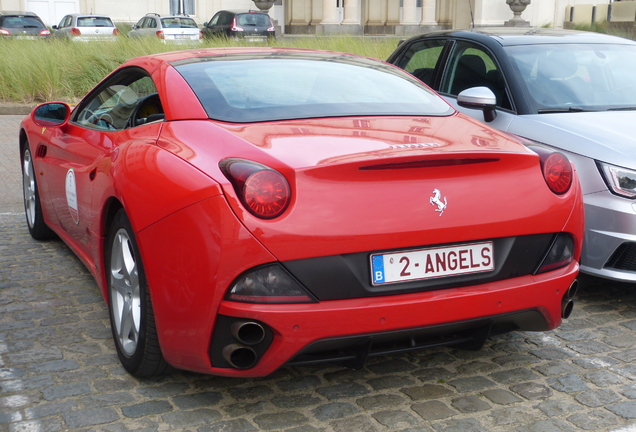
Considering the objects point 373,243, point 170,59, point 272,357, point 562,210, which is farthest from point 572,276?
point 170,59

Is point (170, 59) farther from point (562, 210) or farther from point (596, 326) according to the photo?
point (596, 326)

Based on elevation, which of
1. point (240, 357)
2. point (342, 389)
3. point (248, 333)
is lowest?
point (342, 389)

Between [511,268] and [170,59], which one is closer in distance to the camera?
[511,268]

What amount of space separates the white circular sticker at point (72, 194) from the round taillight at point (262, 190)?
1774mm

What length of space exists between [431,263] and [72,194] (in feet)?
7.37

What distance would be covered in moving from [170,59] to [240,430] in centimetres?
195

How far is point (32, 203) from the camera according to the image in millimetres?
5895

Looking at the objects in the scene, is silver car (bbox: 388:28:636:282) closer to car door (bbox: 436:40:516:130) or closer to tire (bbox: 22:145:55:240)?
car door (bbox: 436:40:516:130)

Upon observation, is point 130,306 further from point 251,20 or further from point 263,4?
point 263,4

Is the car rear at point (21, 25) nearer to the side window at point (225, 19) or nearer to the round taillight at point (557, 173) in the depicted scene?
the side window at point (225, 19)

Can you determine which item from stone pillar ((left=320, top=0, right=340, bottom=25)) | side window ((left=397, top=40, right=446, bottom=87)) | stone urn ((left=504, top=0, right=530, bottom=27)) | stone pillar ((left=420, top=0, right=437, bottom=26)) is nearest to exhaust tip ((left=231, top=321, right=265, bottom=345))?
side window ((left=397, top=40, right=446, bottom=87))

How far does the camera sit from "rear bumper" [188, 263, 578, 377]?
9.61ft

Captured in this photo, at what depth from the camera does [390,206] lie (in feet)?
9.82

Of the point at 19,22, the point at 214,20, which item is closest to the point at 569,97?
the point at 19,22
